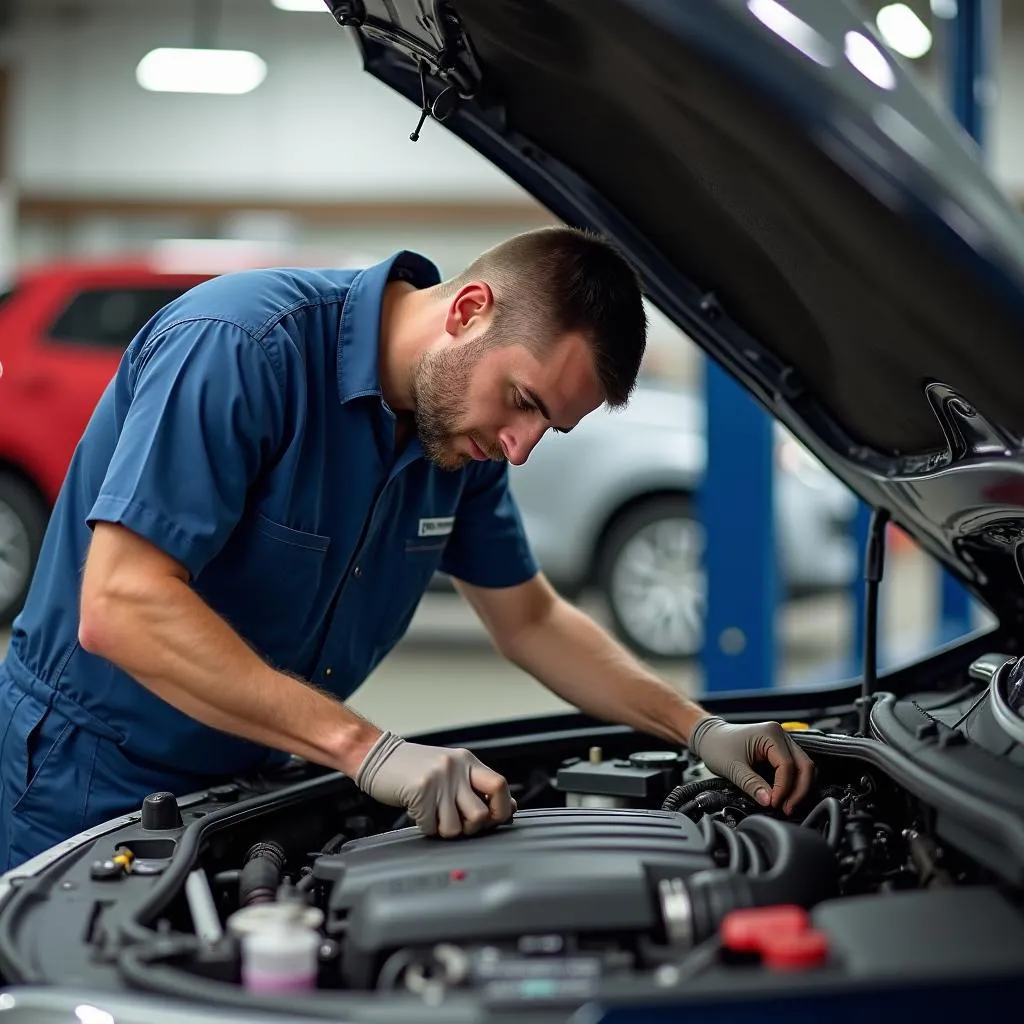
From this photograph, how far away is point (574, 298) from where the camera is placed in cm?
153

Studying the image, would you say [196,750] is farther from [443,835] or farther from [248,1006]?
[248,1006]

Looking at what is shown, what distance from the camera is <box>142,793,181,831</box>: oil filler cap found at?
1.31 m

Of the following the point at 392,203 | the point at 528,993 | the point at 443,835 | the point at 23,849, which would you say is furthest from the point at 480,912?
the point at 392,203

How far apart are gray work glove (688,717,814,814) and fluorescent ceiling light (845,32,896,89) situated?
31.2 inches

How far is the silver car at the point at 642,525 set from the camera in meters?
5.11

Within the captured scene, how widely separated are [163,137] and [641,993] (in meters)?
9.88

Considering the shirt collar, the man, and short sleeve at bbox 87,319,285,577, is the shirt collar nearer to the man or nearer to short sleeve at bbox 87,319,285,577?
the man

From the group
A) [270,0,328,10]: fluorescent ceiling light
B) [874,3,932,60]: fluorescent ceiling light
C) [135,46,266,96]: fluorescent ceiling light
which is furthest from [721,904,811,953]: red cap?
[135,46,266,96]: fluorescent ceiling light

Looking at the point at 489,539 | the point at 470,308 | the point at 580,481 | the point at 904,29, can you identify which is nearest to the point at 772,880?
the point at 470,308

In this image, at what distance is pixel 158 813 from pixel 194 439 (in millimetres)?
400

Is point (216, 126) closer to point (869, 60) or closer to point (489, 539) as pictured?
point (489, 539)

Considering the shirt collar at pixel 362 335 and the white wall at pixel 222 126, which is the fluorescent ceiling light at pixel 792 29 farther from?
the white wall at pixel 222 126

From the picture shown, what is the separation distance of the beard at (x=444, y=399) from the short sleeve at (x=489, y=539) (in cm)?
25

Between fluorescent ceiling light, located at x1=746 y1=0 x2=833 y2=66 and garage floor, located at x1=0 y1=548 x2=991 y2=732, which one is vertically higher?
fluorescent ceiling light, located at x1=746 y1=0 x2=833 y2=66
